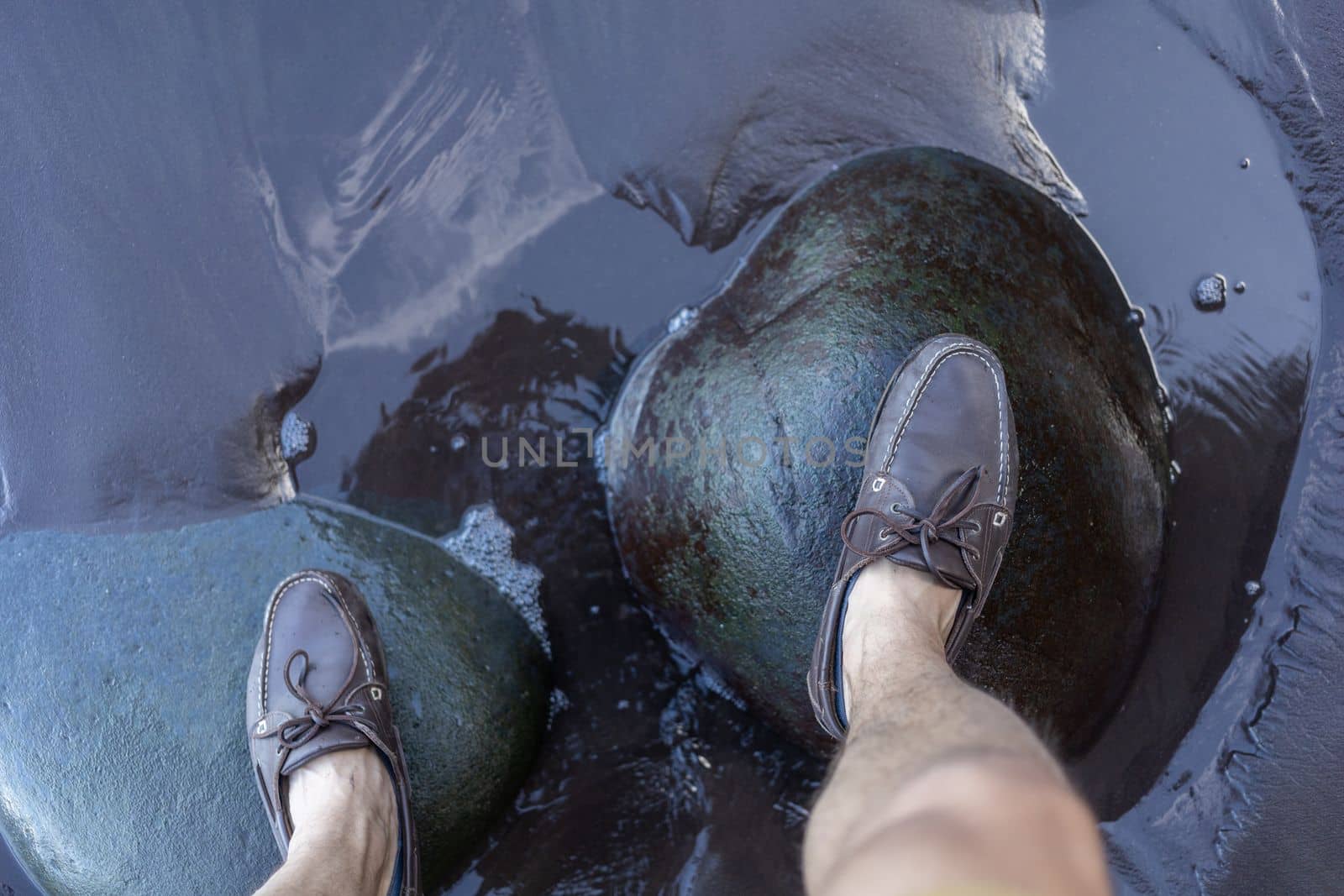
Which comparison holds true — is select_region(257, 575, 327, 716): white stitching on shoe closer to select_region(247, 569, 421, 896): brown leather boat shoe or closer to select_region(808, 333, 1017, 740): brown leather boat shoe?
select_region(247, 569, 421, 896): brown leather boat shoe

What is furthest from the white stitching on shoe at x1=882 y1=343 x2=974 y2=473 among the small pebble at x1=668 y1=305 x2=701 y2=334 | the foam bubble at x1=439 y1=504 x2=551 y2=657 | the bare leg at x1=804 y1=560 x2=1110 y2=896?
the foam bubble at x1=439 y1=504 x2=551 y2=657

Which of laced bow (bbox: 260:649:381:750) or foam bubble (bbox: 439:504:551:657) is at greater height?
foam bubble (bbox: 439:504:551:657)

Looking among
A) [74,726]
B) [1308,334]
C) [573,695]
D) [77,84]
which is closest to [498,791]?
[573,695]

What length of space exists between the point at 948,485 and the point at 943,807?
1.05 metres

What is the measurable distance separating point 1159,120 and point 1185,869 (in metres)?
2.20

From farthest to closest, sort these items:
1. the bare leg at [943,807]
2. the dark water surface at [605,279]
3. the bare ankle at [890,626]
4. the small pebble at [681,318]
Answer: the small pebble at [681,318] → the dark water surface at [605,279] → the bare ankle at [890,626] → the bare leg at [943,807]

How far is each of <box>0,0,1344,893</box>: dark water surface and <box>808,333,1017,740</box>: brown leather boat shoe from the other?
0.69 meters

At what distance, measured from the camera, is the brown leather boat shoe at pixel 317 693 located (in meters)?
2.20

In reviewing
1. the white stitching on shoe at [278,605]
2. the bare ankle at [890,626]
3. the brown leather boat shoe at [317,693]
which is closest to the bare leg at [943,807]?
the bare ankle at [890,626]

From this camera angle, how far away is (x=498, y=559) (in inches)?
99.4

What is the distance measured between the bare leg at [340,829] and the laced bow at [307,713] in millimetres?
84

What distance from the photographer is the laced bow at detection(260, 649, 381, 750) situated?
220 cm

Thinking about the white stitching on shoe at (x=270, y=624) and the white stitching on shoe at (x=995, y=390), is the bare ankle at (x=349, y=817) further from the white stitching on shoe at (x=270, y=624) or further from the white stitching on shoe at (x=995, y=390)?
the white stitching on shoe at (x=995, y=390)

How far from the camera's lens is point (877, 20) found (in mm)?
2494
